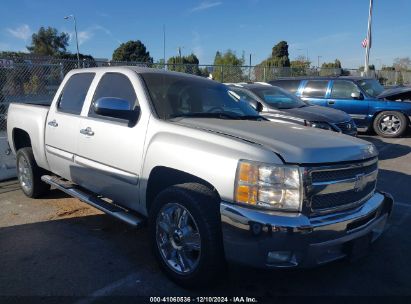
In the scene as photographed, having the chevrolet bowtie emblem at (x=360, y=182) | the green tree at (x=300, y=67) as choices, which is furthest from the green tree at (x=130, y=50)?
the chevrolet bowtie emblem at (x=360, y=182)

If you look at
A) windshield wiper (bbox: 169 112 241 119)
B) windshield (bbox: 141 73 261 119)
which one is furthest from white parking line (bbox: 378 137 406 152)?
windshield wiper (bbox: 169 112 241 119)

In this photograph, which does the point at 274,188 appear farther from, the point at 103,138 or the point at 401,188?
the point at 401,188

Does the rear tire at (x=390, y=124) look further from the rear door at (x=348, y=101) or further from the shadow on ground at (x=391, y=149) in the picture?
the shadow on ground at (x=391, y=149)

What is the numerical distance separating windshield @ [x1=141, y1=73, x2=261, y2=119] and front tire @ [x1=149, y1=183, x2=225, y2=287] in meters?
0.91

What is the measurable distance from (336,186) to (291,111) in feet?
17.6

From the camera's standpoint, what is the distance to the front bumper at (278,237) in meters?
2.70

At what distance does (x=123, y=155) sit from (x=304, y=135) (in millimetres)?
1690

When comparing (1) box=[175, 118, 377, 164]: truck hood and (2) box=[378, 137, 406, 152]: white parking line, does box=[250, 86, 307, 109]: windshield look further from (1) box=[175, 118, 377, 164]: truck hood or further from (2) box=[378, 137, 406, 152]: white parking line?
(1) box=[175, 118, 377, 164]: truck hood

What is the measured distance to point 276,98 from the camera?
889 centimetres

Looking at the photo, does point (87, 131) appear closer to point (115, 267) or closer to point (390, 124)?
point (115, 267)

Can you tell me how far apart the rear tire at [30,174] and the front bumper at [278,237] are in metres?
3.66

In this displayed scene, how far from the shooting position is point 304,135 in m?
3.41

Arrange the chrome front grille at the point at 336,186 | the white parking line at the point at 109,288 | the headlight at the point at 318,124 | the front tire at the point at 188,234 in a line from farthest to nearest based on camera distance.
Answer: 1. the headlight at the point at 318,124
2. the white parking line at the point at 109,288
3. the front tire at the point at 188,234
4. the chrome front grille at the point at 336,186

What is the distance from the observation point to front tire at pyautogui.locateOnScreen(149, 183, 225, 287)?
297 cm
